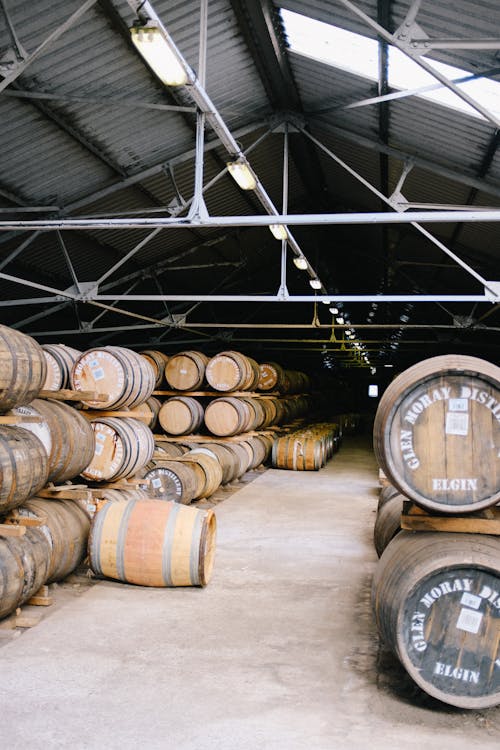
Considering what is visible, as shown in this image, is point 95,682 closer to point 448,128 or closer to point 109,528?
point 109,528

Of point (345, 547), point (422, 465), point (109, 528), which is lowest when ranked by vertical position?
point (345, 547)

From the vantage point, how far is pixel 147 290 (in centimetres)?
1703

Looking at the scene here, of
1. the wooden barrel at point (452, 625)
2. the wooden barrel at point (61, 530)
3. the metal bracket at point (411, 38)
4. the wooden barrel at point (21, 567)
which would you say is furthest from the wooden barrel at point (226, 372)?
the wooden barrel at point (452, 625)

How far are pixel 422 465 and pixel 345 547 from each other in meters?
4.00

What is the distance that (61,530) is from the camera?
5.65 metres

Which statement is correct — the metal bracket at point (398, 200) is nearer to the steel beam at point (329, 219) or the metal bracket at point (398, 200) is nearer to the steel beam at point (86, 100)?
the steel beam at point (329, 219)

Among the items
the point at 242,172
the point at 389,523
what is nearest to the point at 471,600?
the point at 389,523

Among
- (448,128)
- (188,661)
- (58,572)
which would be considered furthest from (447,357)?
(448,128)

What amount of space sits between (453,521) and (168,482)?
5185mm

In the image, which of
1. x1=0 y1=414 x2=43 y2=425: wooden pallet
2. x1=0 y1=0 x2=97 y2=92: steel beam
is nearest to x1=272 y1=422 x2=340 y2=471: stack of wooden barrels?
x1=0 y1=414 x2=43 y2=425: wooden pallet

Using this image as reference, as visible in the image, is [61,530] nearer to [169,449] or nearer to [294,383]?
[169,449]

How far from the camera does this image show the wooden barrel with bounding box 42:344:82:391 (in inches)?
290

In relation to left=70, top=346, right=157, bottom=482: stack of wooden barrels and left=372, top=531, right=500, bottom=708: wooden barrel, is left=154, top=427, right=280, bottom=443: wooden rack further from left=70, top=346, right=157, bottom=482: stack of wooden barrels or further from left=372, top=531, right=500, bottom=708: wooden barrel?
left=372, top=531, right=500, bottom=708: wooden barrel

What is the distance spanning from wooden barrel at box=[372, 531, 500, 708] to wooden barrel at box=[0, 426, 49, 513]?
285 centimetres
